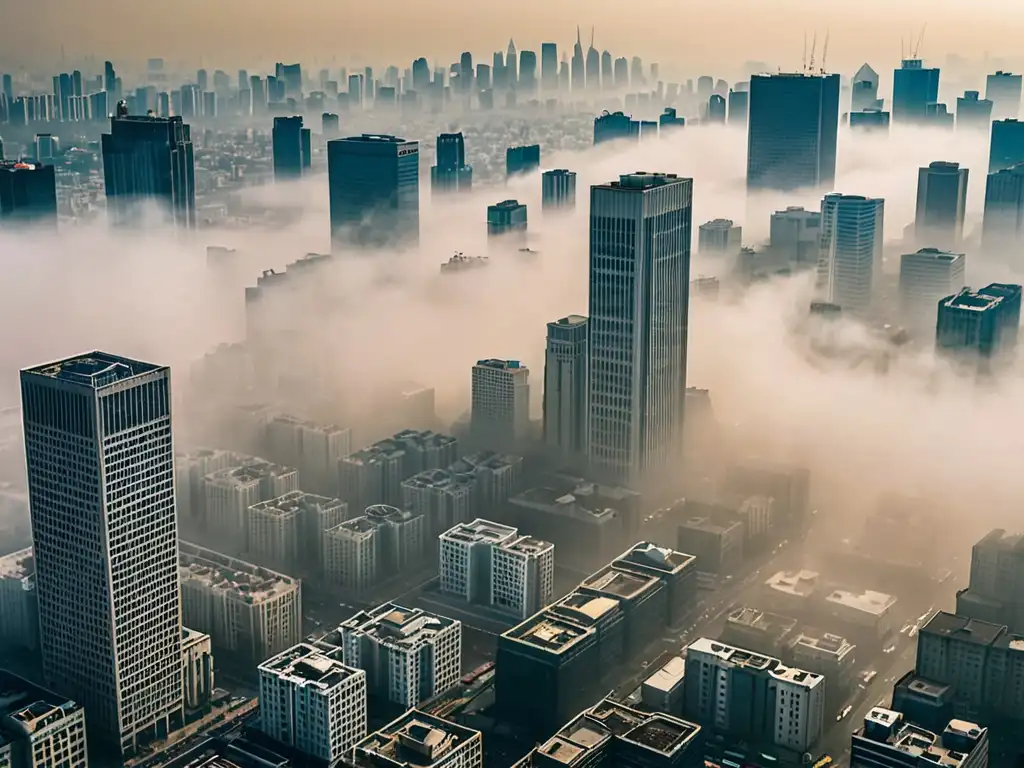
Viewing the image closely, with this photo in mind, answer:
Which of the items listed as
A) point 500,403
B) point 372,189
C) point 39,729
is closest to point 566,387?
point 500,403

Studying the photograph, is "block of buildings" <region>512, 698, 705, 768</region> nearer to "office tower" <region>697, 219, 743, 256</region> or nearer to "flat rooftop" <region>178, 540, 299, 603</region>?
"flat rooftop" <region>178, 540, 299, 603</region>

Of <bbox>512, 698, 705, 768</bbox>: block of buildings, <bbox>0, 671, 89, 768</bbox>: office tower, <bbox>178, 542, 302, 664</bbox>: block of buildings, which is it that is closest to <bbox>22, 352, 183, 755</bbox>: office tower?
<bbox>0, 671, 89, 768</bbox>: office tower

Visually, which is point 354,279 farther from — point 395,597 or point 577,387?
point 395,597

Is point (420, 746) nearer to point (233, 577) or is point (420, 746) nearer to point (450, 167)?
point (233, 577)

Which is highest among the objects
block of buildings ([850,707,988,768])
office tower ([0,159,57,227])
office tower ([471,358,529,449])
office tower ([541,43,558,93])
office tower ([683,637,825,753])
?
office tower ([541,43,558,93])

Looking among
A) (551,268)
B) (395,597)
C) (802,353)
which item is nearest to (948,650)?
(395,597)

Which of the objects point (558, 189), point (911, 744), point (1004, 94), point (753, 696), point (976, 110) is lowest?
point (753, 696)

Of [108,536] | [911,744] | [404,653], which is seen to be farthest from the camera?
[404,653]
